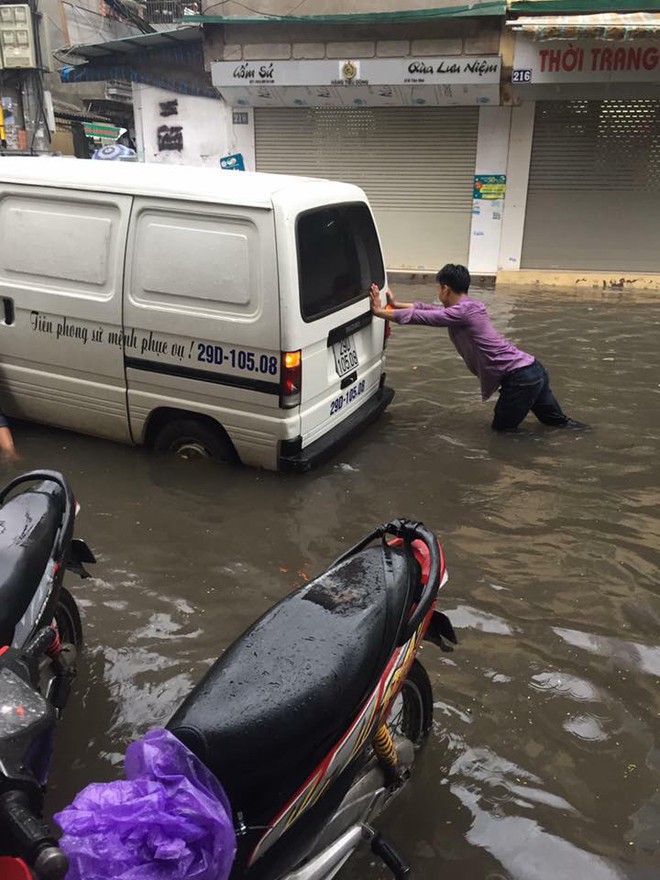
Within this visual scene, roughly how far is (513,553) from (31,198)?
13.1ft

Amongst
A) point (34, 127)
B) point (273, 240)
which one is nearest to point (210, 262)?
point (273, 240)

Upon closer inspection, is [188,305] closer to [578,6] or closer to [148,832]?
[148,832]

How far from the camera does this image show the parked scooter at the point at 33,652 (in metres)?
1.36

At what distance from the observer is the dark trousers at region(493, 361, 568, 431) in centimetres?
597

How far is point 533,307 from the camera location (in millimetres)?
11875

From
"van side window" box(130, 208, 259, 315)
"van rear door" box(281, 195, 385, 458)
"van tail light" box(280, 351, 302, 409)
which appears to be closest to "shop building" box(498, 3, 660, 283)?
"van rear door" box(281, 195, 385, 458)

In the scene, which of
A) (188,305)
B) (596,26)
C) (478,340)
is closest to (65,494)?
(188,305)

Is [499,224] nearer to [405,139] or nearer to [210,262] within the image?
[405,139]

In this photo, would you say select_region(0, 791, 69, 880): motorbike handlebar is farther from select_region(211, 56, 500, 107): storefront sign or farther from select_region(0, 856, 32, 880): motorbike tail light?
select_region(211, 56, 500, 107): storefront sign

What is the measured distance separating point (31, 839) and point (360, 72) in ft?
48.0

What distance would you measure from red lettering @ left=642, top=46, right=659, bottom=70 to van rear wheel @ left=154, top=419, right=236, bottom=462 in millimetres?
11640

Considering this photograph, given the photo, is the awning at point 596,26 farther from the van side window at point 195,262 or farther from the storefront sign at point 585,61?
the van side window at point 195,262

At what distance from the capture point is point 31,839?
4.31 feet

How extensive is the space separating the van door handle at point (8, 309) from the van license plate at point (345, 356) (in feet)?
7.72
